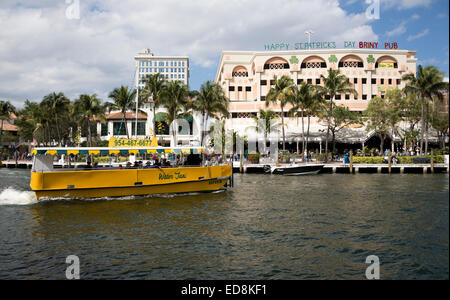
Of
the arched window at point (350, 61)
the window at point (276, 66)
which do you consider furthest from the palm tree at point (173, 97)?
the arched window at point (350, 61)

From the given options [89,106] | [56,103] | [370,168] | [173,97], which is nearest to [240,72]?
[173,97]

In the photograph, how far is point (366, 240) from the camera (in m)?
11.7

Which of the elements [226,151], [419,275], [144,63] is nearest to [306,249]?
[419,275]

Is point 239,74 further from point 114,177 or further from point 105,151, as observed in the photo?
point 114,177

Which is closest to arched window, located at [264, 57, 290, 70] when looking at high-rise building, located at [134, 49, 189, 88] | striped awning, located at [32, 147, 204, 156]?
striped awning, located at [32, 147, 204, 156]

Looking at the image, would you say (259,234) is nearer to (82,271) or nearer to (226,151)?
(82,271)

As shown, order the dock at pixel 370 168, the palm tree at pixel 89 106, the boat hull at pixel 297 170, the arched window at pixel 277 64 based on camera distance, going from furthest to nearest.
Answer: the arched window at pixel 277 64 → the palm tree at pixel 89 106 → the dock at pixel 370 168 → the boat hull at pixel 297 170

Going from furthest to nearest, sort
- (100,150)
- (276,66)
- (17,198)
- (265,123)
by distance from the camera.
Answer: (276,66) → (265,123) → (17,198) → (100,150)

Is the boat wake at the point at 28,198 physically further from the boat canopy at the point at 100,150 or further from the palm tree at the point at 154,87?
the palm tree at the point at 154,87

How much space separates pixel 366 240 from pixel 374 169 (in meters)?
31.1

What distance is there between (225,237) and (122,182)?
32.6 feet

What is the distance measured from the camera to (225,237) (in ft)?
40.4

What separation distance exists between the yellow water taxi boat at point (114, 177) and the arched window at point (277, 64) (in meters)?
50.4

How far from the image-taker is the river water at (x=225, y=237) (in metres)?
9.11
